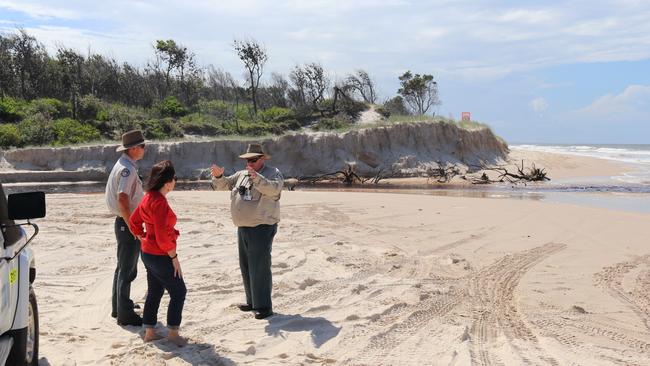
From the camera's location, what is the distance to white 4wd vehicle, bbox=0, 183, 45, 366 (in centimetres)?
340

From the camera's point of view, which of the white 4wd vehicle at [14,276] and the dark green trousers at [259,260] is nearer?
the white 4wd vehicle at [14,276]

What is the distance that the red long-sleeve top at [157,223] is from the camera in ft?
16.0

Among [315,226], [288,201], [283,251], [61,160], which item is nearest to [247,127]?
[61,160]

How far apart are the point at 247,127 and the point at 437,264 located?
28.6m

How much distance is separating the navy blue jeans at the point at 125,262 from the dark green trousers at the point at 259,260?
1.05 meters

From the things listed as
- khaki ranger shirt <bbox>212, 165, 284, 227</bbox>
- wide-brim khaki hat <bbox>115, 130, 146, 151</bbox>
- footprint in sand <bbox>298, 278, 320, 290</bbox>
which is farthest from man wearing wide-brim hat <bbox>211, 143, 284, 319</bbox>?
footprint in sand <bbox>298, 278, 320, 290</bbox>

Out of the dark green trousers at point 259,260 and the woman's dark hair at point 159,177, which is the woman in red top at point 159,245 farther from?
the dark green trousers at point 259,260

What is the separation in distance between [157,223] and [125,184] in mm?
727

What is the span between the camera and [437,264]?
8.55m

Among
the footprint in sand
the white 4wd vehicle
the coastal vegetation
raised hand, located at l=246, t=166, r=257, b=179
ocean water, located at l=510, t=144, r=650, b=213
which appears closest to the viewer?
the white 4wd vehicle

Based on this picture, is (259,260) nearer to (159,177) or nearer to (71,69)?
(159,177)

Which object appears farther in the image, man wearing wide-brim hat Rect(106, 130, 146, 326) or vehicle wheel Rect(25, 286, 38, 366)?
man wearing wide-brim hat Rect(106, 130, 146, 326)

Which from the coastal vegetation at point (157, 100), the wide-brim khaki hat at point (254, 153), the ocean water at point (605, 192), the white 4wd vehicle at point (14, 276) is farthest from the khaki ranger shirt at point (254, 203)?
the coastal vegetation at point (157, 100)

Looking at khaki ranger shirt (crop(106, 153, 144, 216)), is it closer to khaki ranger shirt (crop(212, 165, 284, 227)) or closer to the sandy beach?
khaki ranger shirt (crop(212, 165, 284, 227))
